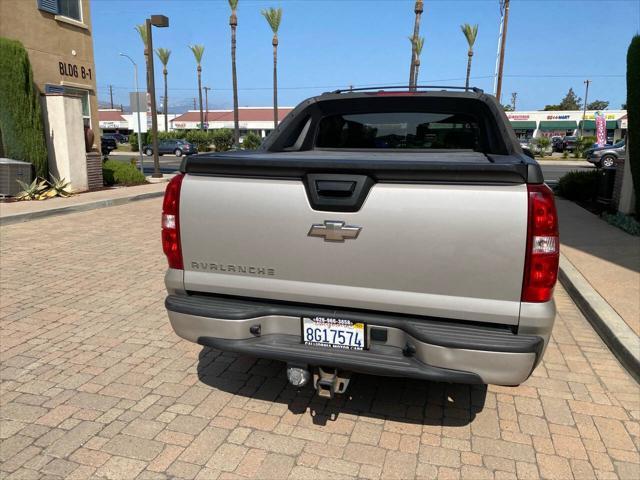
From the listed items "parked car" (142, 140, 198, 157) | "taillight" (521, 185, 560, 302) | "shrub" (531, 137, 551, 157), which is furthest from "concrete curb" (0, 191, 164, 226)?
"shrub" (531, 137, 551, 157)

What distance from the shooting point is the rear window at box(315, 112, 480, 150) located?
4.38 metres

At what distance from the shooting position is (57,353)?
4086 mm

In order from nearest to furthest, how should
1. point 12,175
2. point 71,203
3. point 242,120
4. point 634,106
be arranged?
point 634,106, point 71,203, point 12,175, point 242,120

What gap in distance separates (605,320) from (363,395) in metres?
2.61

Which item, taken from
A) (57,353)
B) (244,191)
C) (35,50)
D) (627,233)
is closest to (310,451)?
(244,191)

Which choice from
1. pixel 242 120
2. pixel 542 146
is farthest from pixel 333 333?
pixel 242 120

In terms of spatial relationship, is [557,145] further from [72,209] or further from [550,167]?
[72,209]

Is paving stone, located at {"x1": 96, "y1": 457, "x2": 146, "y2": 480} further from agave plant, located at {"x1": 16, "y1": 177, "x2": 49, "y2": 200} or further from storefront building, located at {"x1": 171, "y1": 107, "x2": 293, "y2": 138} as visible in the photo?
storefront building, located at {"x1": 171, "y1": 107, "x2": 293, "y2": 138}

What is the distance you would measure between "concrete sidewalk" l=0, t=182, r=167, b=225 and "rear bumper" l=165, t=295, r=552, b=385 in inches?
334

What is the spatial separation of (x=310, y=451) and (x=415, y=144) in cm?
280

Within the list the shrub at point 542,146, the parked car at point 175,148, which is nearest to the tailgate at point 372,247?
the parked car at point 175,148

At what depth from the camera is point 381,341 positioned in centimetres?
272

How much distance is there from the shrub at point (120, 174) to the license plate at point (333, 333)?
47.5 feet

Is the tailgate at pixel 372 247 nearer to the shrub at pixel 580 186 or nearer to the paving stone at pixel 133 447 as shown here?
the paving stone at pixel 133 447
